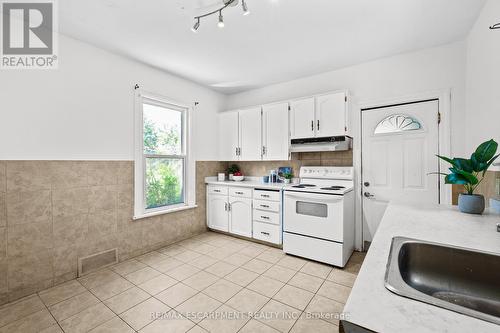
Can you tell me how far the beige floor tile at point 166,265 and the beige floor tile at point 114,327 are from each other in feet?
2.65

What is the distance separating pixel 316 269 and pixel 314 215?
0.62 metres

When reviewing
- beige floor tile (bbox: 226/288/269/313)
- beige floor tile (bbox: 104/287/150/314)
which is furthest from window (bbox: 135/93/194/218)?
beige floor tile (bbox: 226/288/269/313)

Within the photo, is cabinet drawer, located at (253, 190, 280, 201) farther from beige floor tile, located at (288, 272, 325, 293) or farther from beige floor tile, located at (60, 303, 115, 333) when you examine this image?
beige floor tile, located at (60, 303, 115, 333)

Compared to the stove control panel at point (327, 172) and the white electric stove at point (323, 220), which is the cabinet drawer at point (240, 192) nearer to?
the white electric stove at point (323, 220)

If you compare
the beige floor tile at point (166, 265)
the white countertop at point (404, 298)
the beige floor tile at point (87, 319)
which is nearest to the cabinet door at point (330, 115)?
the white countertop at point (404, 298)

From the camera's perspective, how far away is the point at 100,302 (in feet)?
6.35

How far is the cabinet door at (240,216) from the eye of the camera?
3.36 metres

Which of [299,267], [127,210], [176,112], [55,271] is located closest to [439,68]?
[299,267]

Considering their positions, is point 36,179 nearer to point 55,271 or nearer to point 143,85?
point 55,271

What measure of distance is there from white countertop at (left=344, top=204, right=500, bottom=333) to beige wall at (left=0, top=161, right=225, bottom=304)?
2.77m

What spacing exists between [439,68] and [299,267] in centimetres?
284

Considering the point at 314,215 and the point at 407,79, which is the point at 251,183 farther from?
the point at 407,79

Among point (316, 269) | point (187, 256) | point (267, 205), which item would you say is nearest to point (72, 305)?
point (187, 256)

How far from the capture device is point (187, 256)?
2889mm
